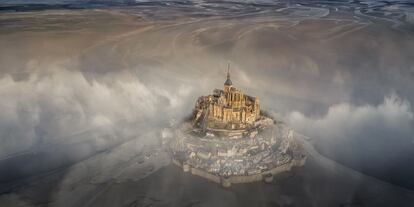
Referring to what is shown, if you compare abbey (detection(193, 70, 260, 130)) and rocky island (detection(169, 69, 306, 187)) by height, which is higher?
abbey (detection(193, 70, 260, 130))

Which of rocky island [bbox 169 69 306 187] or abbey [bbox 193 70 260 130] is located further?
abbey [bbox 193 70 260 130]

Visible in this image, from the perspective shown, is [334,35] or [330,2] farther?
[330,2]

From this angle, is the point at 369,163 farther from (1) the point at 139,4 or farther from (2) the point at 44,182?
(1) the point at 139,4

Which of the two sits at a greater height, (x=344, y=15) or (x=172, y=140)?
(x=344, y=15)

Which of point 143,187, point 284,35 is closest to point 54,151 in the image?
point 143,187

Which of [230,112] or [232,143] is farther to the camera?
[230,112]

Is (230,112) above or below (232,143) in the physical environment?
above

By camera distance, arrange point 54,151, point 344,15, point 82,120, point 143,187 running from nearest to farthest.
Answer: point 143,187
point 54,151
point 82,120
point 344,15
